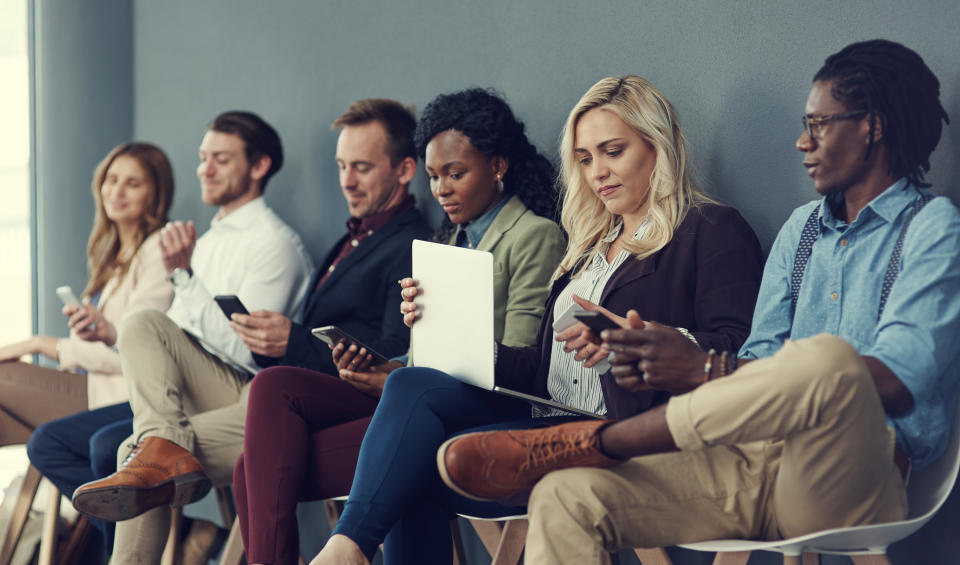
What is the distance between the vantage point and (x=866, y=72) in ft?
5.61

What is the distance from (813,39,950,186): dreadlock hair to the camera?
67.0 inches

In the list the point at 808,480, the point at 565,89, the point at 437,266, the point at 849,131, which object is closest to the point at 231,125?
the point at 565,89

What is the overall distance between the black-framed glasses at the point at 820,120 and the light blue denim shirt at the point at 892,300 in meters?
0.13

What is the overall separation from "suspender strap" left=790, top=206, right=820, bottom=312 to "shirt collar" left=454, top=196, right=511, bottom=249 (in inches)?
35.5

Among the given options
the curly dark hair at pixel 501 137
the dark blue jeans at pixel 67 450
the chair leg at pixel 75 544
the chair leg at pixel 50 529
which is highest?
the curly dark hair at pixel 501 137

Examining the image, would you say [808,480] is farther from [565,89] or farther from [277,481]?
[565,89]

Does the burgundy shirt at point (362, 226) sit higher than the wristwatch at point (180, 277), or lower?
higher

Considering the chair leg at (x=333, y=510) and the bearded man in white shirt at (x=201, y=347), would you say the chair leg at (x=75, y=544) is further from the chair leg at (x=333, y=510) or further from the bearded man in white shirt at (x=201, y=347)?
the chair leg at (x=333, y=510)

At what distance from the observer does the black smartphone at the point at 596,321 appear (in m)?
1.63

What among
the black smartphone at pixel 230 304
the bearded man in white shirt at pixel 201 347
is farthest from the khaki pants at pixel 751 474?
the black smartphone at pixel 230 304

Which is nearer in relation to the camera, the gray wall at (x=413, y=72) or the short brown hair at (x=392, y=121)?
the gray wall at (x=413, y=72)

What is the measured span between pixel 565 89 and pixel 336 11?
1.13 metres

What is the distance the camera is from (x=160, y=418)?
249 cm

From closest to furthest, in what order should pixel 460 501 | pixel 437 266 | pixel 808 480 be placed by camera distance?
1. pixel 808 480
2. pixel 460 501
3. pixel 437 266
